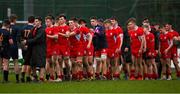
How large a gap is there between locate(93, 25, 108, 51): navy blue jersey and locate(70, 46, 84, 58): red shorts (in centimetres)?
84

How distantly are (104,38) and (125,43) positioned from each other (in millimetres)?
992

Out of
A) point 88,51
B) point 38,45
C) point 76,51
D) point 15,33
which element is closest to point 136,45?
point 88,51

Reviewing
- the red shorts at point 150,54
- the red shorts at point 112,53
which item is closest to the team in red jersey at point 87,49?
the red shorts at point 112,53

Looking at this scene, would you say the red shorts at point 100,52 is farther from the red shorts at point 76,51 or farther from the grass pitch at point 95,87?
the grass pitch at point 95,87

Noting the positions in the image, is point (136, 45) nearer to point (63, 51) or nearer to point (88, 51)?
point (88, 51)

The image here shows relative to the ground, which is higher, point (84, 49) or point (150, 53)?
point (84, 49)

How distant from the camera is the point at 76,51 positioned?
21.9 m

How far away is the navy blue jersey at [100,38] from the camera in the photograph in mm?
22406

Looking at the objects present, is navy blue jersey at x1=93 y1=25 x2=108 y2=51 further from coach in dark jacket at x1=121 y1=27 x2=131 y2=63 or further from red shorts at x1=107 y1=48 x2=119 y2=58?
coach in dark jacket at x1=121 y1=27 x2=131 y2=63

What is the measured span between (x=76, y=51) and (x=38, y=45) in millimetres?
1550

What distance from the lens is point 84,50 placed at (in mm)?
22016

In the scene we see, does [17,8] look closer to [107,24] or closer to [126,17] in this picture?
[126,17]

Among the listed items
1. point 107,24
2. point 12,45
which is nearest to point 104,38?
point 107,24

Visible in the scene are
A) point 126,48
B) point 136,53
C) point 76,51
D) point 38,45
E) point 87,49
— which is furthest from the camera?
point 126,48
